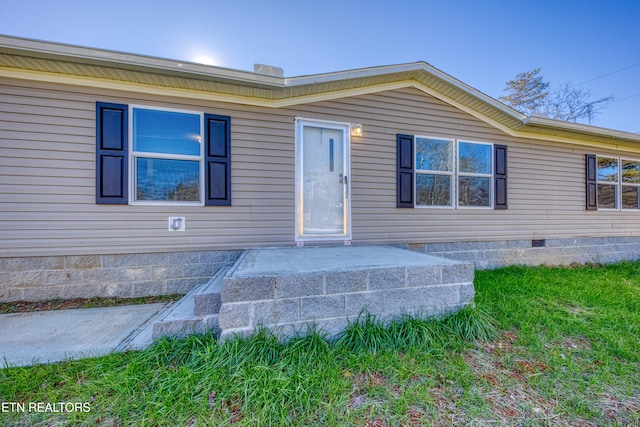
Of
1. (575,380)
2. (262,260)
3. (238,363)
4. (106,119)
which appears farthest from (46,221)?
(575,380)

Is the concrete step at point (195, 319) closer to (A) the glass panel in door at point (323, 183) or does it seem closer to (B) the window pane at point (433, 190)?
(A) the glass panel in door at point (323, 183)

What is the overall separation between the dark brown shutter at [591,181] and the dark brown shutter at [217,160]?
7529 mm

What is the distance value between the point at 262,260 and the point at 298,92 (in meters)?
2.59

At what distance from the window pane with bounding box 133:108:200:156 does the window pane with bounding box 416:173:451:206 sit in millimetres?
3637

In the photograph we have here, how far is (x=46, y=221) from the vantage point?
10.1 feet

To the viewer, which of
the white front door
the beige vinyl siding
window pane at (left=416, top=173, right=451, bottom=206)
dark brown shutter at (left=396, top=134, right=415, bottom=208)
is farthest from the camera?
window pane at (left=416, top=173, right=451, bottom=206)

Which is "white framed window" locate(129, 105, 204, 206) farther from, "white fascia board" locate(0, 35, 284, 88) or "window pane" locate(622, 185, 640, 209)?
"window pane" locate(622, 185, 640, 209)

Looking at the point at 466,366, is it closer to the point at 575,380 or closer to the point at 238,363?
A: the point at 575,380

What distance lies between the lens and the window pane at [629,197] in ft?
19.9

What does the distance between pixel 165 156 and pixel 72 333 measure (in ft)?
7.13

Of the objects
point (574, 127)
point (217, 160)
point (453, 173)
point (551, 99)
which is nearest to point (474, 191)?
point (453, 173)

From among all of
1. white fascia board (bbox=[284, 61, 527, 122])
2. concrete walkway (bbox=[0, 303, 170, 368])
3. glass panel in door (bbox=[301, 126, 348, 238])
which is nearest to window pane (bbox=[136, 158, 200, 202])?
concrete walkway (bbox=[0, 303, 170, 368])

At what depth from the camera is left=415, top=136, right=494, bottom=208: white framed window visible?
4.53 meters

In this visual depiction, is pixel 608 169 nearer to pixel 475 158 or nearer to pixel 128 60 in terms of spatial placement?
pixel 475 158
